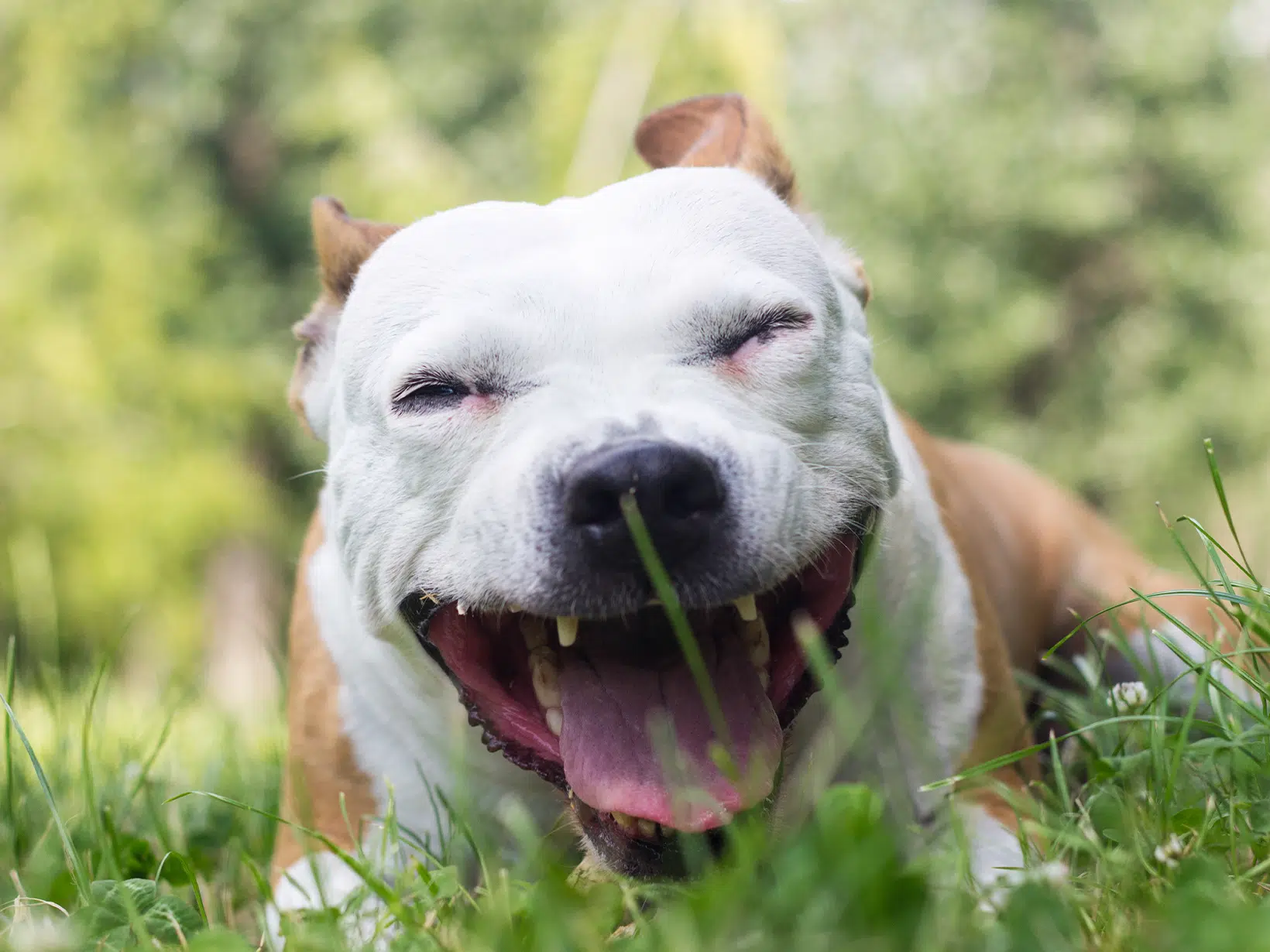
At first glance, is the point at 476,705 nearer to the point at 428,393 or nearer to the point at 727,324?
the point at 428,393

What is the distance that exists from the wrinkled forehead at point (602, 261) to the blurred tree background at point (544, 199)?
10.4 m

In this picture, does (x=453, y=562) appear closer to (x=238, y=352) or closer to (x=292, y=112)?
(x=238, y=352)

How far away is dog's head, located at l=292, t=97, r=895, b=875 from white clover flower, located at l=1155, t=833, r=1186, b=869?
1.71 feet

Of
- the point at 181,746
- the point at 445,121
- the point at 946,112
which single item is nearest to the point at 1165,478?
the point at 946,112

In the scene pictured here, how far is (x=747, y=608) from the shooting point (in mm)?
2002

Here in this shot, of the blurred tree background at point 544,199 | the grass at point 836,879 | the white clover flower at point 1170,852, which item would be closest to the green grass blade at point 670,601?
the grass at point 836,879

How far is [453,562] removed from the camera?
2.01 m

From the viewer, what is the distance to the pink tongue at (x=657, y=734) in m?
1.85

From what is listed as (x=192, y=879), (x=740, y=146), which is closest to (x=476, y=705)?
(x=192, y=879)

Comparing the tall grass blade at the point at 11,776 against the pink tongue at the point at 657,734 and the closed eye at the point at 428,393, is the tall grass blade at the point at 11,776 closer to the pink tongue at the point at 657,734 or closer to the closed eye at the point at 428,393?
the closed eye at the point at 428,393

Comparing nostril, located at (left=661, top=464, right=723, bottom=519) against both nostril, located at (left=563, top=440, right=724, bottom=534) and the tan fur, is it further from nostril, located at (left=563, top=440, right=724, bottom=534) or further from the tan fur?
the tan fur

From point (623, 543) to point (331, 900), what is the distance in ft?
3.05

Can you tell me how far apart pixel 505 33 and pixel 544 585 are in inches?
743

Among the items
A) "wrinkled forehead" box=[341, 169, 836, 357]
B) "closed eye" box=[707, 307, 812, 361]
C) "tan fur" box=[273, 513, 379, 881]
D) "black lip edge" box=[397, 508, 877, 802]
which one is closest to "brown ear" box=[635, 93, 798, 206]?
"wrinkled forehead" box=[341, 169, 836, 357]
